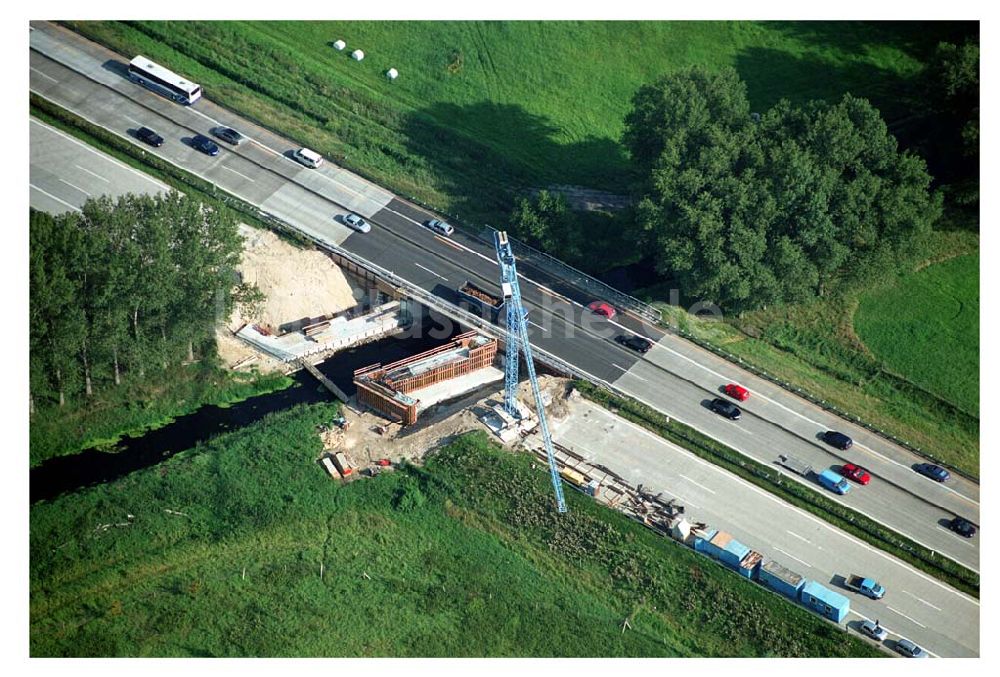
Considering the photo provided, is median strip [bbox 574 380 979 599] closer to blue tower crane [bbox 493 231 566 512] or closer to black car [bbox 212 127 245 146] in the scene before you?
blue tower crane [bbox 493 231 566 512]

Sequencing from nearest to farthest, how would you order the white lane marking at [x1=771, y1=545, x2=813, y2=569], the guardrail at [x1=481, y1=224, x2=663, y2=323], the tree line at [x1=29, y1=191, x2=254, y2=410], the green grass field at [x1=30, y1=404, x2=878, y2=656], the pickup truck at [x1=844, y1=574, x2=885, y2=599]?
the green grass field at [x1=30, y1=404, x2=878, y2=656]
the pickup truck at [x1=844, y1=574, x2=885, y2=599]
the white lane marking at [x1=771, y1=545, x2=813, y2=569]
the tree line at [x1=29, y1=191, x2=254, y2=410]
the guardrail at [x1=481, y1=224, x2=663, y2=323]

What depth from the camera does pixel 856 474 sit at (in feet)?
481

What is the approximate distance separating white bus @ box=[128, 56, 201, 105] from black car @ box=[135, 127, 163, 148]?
26.0ft

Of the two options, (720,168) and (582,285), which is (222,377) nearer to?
(582,285)

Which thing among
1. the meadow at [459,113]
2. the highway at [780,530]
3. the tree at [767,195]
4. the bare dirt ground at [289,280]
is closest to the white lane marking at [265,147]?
the meadow at [459,113]

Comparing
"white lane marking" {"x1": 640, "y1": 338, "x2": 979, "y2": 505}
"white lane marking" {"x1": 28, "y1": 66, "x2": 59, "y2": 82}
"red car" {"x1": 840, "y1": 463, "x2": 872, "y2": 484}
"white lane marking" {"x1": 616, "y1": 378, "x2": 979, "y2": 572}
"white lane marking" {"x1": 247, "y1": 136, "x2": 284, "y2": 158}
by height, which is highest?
"white lane marking" {"x1": 28, "y1": 66, "x2": 59, "y2": 82}

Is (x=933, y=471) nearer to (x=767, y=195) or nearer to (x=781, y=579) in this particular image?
(x=781, y=579)

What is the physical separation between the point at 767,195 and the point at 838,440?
30398mm

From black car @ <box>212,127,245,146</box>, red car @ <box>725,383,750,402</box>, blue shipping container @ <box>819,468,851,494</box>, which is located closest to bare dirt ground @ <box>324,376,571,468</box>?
red car @ <box>725,383,750,402</box>

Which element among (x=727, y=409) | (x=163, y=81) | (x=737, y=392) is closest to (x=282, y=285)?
(x=163, y=81)

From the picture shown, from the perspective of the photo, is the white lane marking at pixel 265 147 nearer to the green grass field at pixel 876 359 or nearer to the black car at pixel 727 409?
the green grass field at pixel 876 359

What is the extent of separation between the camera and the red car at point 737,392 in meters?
156

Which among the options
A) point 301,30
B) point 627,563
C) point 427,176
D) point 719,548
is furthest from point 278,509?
point 301,30

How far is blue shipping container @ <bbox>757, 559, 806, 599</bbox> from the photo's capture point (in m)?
134
